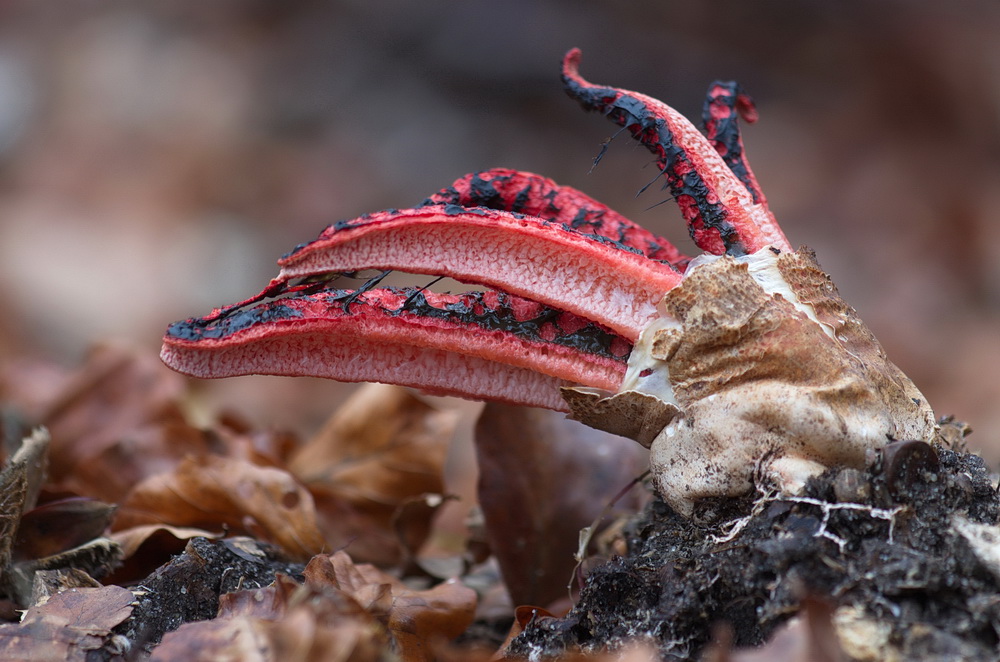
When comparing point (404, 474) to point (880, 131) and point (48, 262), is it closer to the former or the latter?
point (48, 262)

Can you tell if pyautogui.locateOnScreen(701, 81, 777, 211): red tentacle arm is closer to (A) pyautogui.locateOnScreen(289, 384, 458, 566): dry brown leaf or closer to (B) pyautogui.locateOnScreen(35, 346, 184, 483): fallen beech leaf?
(A) pyautogui.locateOnScreen(289, 384, 458, 566): dry brown leaf

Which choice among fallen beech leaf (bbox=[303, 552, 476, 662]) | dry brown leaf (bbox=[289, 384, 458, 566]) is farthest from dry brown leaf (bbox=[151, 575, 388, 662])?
dry brown leaf (bbox=[289, 384, 458, 566])

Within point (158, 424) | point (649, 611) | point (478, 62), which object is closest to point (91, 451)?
point (158, 424)

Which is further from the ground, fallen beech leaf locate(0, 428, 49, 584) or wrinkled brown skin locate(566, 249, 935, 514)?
wrinkled brown skin locate(566, 249, 935, 514)

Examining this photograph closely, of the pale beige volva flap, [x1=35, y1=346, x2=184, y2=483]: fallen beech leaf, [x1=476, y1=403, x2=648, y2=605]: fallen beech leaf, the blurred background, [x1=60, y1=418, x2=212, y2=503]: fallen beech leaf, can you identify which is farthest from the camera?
the blurred background

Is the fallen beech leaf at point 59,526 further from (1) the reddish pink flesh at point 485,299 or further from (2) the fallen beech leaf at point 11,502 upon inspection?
Answer: (1) the reddish pink flesh at point 485,299

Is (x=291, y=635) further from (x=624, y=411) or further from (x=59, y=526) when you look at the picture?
(x=59, y=526)
